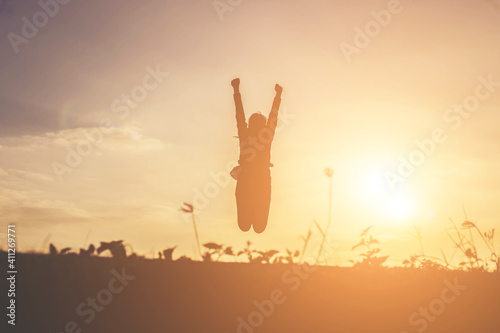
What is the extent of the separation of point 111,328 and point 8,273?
5.41 ft

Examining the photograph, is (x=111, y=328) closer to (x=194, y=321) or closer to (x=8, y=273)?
(x=194, y=321)

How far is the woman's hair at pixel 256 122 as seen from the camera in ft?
34.3

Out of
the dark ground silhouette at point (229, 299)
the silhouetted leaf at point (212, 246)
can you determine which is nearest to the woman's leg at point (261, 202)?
the dark ground silhouette at point (229, 299)

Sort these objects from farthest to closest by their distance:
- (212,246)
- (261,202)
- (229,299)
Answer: (261,202) → (212,246) → (229,299)

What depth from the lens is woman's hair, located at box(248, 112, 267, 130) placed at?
34.3ft

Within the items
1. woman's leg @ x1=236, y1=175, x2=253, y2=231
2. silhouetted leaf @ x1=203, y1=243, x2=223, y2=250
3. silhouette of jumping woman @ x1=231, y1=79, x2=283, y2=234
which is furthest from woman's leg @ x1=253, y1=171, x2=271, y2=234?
silhouetted leaf @ x1=203, y1=243, x2=223, y2=250

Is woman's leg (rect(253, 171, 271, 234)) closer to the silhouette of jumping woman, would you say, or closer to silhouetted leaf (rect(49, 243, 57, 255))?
the silhouette of jumping woman

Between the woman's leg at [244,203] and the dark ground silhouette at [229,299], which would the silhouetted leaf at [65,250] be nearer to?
the dark ground silhouette at [229,299]

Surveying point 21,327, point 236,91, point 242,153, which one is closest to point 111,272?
point 21,327

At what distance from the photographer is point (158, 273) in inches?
290

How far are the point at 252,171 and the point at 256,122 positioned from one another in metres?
1.06

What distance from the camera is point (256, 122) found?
1048 centimetres

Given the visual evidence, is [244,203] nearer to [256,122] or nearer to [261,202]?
[261,202]

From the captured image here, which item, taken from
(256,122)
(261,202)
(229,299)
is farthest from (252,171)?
(229,299)
